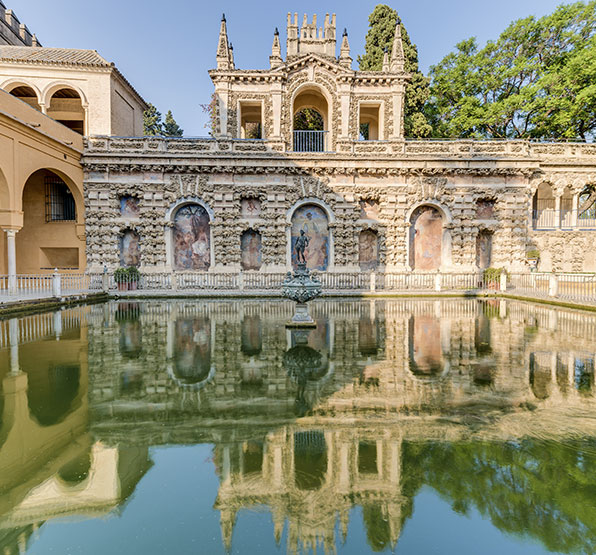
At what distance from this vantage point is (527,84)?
26547mm

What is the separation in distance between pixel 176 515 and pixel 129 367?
4.38 metres

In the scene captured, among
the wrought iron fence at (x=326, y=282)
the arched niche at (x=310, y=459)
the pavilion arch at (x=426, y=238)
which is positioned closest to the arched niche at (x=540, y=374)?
the arched niche at (x=310, y=459)

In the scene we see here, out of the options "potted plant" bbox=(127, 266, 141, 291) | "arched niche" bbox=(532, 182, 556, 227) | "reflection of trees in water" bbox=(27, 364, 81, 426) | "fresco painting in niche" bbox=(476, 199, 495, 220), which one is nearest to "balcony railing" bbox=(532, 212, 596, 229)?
"arched niche" bbox=(532, 182, 556, 227)

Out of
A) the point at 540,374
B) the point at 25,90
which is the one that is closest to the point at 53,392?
the point at 540,374

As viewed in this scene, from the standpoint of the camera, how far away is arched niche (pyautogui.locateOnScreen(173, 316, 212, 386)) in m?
6.33

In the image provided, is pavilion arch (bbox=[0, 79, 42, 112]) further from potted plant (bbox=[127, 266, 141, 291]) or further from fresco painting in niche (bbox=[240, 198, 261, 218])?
fresco painting in niche (bbox=[240, 198, 261, 218])

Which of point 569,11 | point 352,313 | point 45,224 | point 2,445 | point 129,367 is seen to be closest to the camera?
point 2,445

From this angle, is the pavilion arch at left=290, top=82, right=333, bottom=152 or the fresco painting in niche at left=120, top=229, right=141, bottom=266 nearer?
the fresco painting in niche at left=120, top=229, right=141, bottom=266

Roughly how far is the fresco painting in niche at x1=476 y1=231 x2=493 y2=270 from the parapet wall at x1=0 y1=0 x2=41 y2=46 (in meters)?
35.9

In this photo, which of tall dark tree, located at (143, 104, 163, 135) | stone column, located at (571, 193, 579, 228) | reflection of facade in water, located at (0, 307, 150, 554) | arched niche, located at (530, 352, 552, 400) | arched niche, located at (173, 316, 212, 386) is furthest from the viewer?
tall dark tree, located at (143, 104, 163, 135)

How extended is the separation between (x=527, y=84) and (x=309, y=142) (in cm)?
1746

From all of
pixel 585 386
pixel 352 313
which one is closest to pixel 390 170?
pixel 352 313

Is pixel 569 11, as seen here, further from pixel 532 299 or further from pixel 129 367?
pixel 129 367

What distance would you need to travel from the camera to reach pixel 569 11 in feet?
80.0
